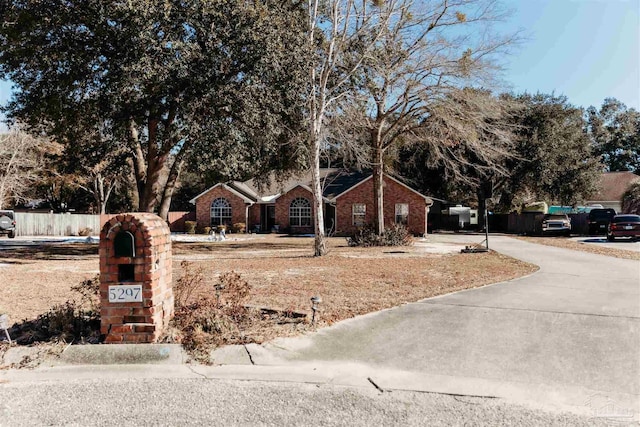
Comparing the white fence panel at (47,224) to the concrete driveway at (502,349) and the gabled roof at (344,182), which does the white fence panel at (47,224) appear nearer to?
the gabled roof at (344,182)

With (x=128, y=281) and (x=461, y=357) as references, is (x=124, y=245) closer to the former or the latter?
(x=128, y=281)

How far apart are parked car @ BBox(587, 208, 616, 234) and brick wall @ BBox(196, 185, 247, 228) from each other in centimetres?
2504

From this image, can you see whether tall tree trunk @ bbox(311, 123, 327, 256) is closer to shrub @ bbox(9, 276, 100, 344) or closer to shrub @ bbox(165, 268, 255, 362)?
shrub @ bbox(165, 268, 255, 362)

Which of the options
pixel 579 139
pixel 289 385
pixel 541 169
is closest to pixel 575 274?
pixel 289 385

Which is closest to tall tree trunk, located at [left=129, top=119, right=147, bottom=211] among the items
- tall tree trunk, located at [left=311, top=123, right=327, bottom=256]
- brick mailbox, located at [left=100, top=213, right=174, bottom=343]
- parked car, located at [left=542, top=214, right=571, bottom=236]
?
tall tree trunk, located at [left=311, top=123, right=327, bottom=256]

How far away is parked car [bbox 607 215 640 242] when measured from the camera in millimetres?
24562

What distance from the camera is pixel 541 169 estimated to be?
35406mm

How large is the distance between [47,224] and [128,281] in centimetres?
3623

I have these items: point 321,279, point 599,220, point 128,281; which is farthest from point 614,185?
point 128,281

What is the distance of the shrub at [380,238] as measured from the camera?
2261cm

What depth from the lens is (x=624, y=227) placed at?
24766 millimetres

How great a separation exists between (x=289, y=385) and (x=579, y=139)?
40.5m

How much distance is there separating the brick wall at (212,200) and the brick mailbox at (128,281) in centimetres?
3300

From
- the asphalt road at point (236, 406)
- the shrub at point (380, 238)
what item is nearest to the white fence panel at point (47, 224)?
the shrub at point (380, 238)
